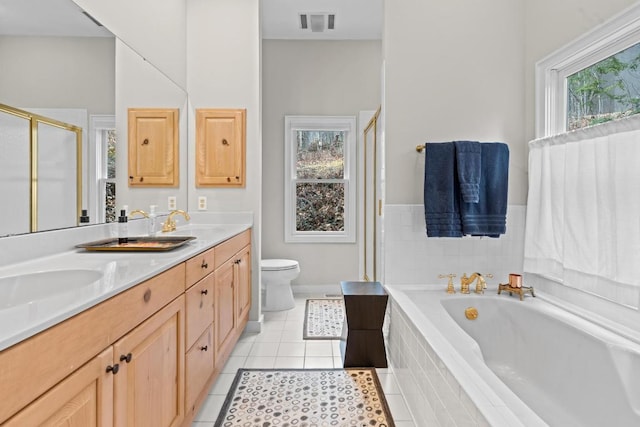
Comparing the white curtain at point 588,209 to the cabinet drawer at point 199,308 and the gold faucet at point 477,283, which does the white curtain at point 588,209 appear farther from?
the cabinet drawer at point 199,308

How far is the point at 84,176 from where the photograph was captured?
6.13 feet

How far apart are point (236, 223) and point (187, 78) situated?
1227mm

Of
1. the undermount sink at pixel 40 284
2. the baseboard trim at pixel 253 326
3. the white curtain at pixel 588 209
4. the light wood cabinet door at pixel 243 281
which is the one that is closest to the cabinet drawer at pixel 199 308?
the undermount sink at pixel 40 284

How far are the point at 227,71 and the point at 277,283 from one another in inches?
75.4

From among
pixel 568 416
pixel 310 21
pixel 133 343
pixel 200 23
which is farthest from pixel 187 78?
pixel 568 416

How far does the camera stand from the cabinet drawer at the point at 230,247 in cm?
218

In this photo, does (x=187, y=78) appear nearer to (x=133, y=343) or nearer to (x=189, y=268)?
(x=189, y=268)

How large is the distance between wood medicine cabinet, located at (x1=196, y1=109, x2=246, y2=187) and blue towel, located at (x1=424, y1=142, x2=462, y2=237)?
1.48 meters

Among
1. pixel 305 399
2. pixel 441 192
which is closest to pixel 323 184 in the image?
pixel 441 192

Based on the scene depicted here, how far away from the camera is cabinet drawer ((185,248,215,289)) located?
1678 millimetres

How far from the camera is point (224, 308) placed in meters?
2.30

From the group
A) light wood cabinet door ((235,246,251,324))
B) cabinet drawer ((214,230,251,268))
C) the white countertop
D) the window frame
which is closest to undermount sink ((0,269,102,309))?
the white countertop

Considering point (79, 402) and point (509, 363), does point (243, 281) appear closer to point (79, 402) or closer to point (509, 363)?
point (509, 363)

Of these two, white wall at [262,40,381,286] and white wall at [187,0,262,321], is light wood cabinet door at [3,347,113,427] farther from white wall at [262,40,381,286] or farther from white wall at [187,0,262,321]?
white wall at [262,40,381,286]
